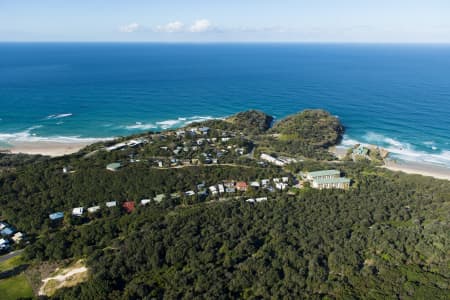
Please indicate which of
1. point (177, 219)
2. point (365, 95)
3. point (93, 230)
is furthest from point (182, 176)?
point (365, 95)

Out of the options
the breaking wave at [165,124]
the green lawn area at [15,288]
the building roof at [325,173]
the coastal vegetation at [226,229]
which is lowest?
the green lawn area at [15,288]

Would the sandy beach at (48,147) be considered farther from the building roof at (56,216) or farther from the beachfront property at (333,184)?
the beachfront property at (333,184)

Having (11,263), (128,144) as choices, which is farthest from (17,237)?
(128,144)

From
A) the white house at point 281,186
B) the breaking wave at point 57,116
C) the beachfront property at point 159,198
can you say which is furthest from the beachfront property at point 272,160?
the breaking wave at point 57,116

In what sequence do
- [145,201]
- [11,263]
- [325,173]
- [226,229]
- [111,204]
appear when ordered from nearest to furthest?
[11,263], [226,229], [111,204], [145,201], [325,173]

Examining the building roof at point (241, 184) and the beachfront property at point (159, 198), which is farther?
the building roof at point (241, 184)

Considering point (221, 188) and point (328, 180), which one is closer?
point (221, 188)

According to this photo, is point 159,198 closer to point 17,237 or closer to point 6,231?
point 17,237
